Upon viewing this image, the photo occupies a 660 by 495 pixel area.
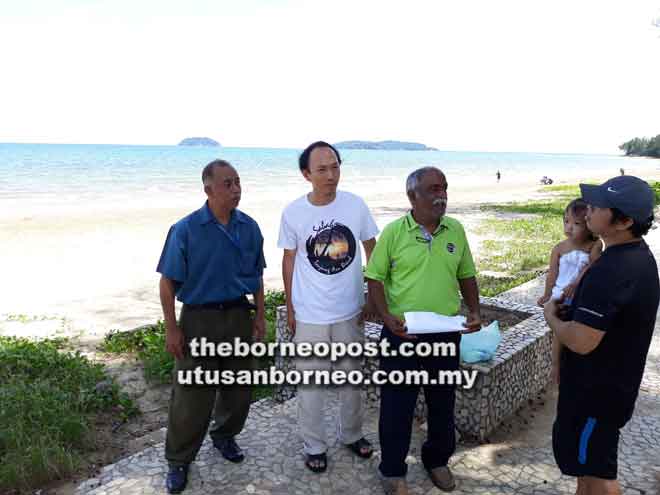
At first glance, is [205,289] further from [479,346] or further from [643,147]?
[643,147]

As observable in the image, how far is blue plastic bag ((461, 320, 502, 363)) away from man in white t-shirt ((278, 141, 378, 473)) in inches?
34.8

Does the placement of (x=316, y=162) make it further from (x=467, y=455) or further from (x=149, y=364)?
(x=149, y=364)

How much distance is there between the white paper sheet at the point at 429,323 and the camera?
281 centimetres

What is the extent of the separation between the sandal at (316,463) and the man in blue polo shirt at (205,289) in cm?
68

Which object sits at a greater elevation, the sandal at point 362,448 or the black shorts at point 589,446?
the black shorts at point 589,446

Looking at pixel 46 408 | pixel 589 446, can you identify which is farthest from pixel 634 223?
pixel 46 408

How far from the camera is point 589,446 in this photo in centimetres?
236

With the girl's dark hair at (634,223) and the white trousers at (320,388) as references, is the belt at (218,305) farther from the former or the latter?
the girl's dark hair at (634,223)

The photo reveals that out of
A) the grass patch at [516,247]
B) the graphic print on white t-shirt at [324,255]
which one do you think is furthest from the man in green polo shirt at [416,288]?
the grass patch at [516,247]

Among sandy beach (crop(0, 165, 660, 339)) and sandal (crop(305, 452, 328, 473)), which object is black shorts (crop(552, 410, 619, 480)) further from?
sandy beach (crop(0, 165, 660, 339))

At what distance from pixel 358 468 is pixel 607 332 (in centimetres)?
185

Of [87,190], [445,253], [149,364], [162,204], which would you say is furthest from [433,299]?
[87,190]

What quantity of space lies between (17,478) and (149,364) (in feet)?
6.42

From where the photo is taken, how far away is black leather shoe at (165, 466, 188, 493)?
124 inches
